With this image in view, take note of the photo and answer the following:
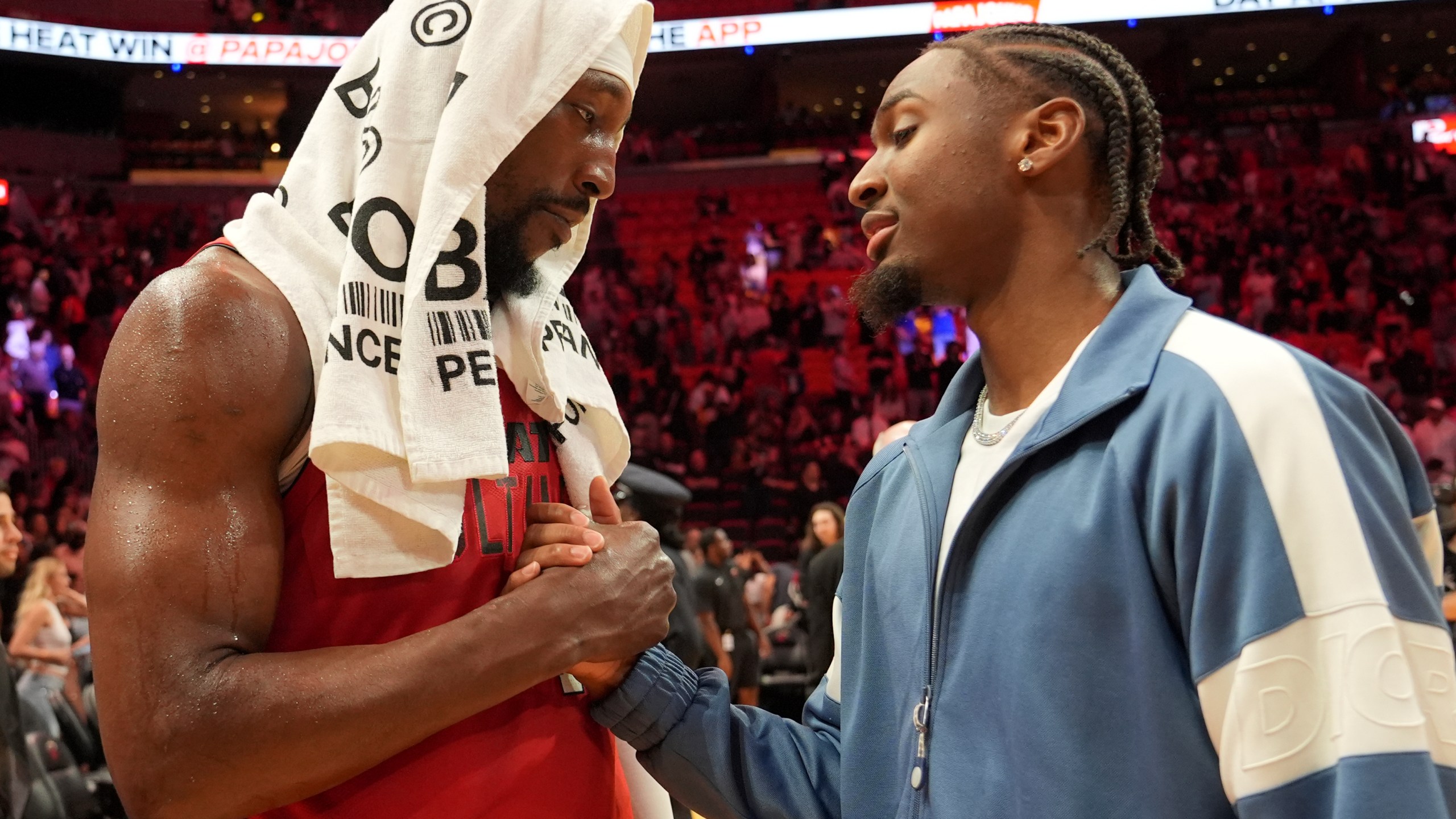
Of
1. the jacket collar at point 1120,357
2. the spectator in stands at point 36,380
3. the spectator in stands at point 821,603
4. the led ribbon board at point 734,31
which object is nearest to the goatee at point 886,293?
the jacket collar at point 1120,357

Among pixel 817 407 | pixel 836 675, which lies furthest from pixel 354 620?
pixel 817 407

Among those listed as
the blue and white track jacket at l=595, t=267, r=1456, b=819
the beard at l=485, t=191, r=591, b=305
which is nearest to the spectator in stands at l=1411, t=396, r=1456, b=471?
the blue and white track jacket at l=595, t=267, r=1456, b=819

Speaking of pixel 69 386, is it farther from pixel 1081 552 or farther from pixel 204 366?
pixel 1081 552

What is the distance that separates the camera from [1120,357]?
5.21ft

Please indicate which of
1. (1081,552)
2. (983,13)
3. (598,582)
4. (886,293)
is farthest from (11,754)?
(983,13)

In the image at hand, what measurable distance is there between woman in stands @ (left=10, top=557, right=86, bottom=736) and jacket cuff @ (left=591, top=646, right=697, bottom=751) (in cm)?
492

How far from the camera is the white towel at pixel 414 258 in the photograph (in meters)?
1.59

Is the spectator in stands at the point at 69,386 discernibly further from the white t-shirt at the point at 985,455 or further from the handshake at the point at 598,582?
the white t-shirt at the point at 985,455

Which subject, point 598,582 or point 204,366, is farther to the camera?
point 598,582

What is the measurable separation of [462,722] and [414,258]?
659mm

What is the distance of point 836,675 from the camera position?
6.60ft

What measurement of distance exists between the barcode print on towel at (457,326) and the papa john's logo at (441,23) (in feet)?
1.38

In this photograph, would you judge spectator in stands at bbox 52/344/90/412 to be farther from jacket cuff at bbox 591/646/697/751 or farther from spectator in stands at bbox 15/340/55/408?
jacket cuff at bbox 591/646/697/751

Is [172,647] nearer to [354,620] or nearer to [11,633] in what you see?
[354,620]
